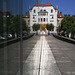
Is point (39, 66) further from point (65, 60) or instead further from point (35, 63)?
point (65, 60)

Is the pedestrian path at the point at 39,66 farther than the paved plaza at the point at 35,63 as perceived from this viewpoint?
Yes

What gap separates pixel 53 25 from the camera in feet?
174

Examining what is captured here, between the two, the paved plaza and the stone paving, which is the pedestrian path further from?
the stone paving

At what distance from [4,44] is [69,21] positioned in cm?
3193

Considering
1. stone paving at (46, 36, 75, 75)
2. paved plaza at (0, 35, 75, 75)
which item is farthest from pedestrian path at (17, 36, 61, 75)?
stone paving at (46, 36, 75, 75)

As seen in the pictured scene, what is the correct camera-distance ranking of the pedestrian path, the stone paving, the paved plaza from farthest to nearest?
the stone paving → the pedestrian path → the paved plaza

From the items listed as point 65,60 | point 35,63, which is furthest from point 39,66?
point 65,60

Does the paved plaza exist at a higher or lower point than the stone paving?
higher

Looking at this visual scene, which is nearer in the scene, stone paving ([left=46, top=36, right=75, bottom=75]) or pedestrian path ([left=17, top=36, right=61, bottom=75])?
pedestrian path ([left=17, top=36, right=61, bottom=75])

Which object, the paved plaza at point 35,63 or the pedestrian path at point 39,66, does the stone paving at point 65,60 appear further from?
the pedestrian path at point 39,66

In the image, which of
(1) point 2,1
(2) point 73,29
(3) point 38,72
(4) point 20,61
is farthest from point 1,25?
(2) point 73,29

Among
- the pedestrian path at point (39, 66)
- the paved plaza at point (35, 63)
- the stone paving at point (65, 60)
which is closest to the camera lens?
the paved plaza at point (35, 63)

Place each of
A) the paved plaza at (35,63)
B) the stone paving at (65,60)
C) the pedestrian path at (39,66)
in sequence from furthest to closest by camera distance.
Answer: the stone paving at (65,60) → the pedestrian path at (39,66) → the paved plaza at (35,63)

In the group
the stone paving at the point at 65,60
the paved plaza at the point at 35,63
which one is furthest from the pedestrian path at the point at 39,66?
the stone paving at the point at 65,60
